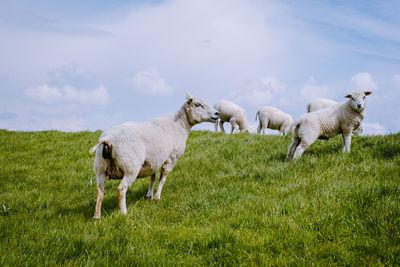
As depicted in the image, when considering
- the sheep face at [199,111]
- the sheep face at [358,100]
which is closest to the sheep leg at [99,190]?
the sheep face at [199,111]

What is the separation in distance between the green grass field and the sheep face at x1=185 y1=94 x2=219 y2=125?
137cm

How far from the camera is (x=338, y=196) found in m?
4.90

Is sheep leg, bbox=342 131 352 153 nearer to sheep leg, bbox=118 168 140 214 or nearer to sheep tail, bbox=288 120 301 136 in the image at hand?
sheep tail, bbox=288 120 301 136

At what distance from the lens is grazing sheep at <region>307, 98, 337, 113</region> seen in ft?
46.8

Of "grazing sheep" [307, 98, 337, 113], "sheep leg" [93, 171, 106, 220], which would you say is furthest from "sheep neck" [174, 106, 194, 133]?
"grazing sheep" [307, 98, 337, 113]

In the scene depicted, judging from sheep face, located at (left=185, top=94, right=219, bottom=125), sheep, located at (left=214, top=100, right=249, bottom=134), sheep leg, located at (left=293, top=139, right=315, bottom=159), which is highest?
sheep face, located at (left=185, top=94, right=219, bottom=125)

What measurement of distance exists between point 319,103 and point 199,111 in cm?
978

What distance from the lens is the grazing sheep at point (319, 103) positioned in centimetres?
1427

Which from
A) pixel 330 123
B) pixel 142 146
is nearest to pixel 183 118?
pixel 142 146

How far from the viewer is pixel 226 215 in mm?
4801

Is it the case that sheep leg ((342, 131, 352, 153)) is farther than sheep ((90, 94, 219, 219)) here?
Yes

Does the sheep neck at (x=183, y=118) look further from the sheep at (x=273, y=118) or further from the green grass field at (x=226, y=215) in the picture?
the sheep at (x=273, y=118)

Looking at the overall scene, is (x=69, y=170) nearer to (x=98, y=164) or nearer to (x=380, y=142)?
(x=98, y=164)

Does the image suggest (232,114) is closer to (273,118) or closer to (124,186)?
(273,118)
